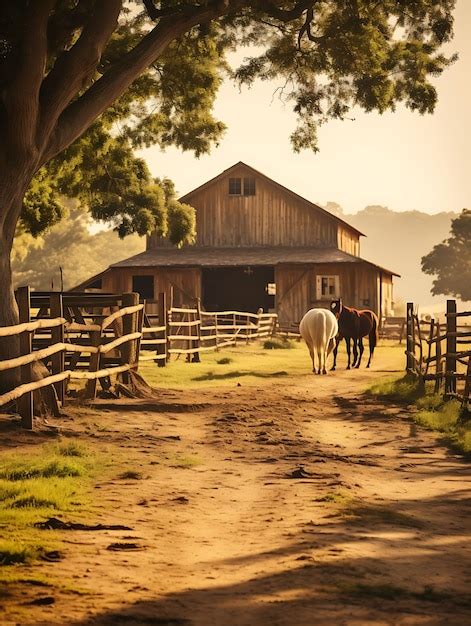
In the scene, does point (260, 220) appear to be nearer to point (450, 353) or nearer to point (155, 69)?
point (155, 69)

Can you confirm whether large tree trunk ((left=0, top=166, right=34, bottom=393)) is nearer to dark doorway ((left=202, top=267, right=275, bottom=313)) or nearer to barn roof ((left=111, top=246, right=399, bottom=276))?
barn roof ((left=111, top=246, right=399, bottom=276))

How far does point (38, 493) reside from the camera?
845 centimetres

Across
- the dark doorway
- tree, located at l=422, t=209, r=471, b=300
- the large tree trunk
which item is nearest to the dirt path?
the large tree trunk

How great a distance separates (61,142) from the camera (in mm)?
15156

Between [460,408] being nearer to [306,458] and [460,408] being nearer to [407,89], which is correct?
[306,458]

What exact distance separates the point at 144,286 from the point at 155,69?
1132 inches

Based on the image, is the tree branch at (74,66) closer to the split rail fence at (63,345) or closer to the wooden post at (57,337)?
the wooden post at (57,337)

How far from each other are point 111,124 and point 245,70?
11.6 feet

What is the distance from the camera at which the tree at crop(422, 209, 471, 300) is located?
242ft

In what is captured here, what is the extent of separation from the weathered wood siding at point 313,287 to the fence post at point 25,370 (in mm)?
32176

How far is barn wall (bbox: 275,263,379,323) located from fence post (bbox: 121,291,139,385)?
26.8 meters

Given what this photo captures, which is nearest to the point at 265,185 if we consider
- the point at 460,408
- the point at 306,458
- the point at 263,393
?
the point at 263,393

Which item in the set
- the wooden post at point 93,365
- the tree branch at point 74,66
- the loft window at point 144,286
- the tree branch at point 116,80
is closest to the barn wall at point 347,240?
the loft window at point 144,286

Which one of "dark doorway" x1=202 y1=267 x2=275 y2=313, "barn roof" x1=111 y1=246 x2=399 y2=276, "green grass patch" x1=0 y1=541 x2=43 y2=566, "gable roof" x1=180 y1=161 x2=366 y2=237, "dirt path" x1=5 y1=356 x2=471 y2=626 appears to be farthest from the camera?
"dark doorway" x1=202 y1=267 x2=275 y2=313
